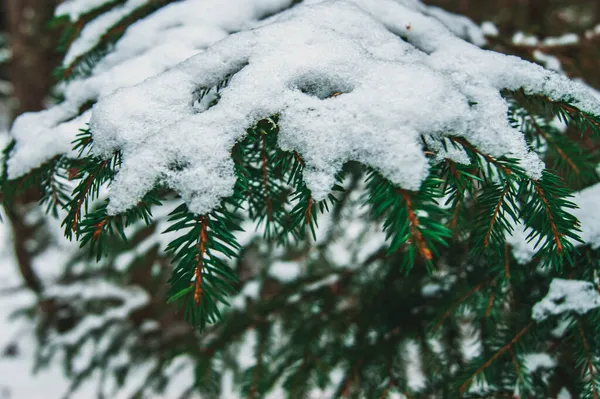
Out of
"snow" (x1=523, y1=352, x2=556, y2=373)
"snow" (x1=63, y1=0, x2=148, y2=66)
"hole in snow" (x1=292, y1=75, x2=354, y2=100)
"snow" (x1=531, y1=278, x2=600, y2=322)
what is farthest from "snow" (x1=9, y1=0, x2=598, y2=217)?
"snow" (x1=523, y1=352, x2=556, y2=373)

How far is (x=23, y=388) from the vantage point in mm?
3617

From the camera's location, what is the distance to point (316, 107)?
715 millimetres

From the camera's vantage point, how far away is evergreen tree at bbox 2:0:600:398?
0.68 m

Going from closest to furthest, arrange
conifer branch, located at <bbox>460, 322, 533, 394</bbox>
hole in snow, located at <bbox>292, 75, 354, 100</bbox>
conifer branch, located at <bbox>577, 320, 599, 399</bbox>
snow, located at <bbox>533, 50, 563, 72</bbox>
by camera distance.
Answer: hole in snow, located at <bbox>292, 75, 354, 100</bbox>, conifer branch, located at <bbox>577, 320, 599, 399</bbox>, conifer branch, located at <bbox>460, 322, 533, 394</bbox>, snow, located at <bbox>533, 50, 563, 72</bbox>

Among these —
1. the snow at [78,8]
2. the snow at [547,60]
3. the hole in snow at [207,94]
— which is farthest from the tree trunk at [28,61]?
the snow at [547,60]

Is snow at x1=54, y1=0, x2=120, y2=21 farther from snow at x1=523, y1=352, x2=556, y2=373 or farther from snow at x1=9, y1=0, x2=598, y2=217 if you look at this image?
snow at x1=523, y1=352, x2=556, y2=373

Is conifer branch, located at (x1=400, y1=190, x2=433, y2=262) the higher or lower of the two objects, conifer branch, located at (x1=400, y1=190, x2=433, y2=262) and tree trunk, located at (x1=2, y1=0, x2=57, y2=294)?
the higher

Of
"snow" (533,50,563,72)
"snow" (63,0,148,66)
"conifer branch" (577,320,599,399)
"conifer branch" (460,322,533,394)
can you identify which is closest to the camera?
"conifer branch" (577,320,599,399)

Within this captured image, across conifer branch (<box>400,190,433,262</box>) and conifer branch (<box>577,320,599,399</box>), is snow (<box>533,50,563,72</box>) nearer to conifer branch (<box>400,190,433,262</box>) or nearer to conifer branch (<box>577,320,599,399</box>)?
conifer branch (<box>577,320,599,399</box>)

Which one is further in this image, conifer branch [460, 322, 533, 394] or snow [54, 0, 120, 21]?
snow [54, 0, 120, 21]

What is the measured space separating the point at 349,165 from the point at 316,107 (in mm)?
185

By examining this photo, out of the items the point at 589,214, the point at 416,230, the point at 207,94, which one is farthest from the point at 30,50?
the point at 589,214

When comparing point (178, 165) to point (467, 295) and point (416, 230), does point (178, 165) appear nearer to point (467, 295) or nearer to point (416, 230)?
point (416, 230)

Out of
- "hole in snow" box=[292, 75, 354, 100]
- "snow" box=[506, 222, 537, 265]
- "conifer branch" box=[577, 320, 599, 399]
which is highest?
"hole in snow" box=[292, 75, 354, 100]
